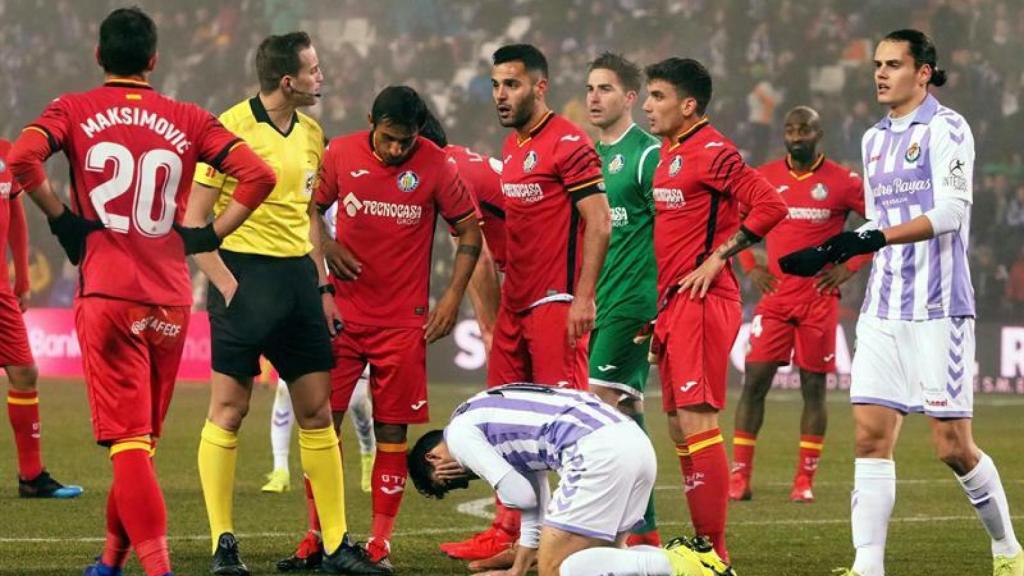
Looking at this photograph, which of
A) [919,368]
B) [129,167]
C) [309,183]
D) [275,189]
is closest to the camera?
[129,167]

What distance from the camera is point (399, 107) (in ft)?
25.1

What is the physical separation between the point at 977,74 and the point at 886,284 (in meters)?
17.3

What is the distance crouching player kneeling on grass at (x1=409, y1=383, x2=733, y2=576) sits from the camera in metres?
6.26

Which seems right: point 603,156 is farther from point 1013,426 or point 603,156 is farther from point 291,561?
point 1013,426

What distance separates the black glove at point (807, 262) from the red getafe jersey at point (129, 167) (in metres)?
2.23

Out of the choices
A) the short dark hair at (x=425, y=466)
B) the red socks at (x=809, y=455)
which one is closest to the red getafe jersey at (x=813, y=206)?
the red socks at (x=809, y=455)

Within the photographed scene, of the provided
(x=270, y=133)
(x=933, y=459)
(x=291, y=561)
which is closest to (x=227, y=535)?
(x=291, y=561)

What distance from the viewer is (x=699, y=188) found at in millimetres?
7941

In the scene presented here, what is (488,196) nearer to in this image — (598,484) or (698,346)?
(698,346)

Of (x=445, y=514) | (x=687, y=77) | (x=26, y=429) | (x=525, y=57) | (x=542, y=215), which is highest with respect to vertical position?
(x=525, y=57)

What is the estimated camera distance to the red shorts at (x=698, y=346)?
7766 millimetres

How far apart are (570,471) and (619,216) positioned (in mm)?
2364

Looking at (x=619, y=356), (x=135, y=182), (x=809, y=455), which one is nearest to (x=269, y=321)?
(x=135, y=182)

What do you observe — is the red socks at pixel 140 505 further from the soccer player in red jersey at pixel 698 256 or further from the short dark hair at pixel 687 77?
the short dark hair at pixel 687 77
